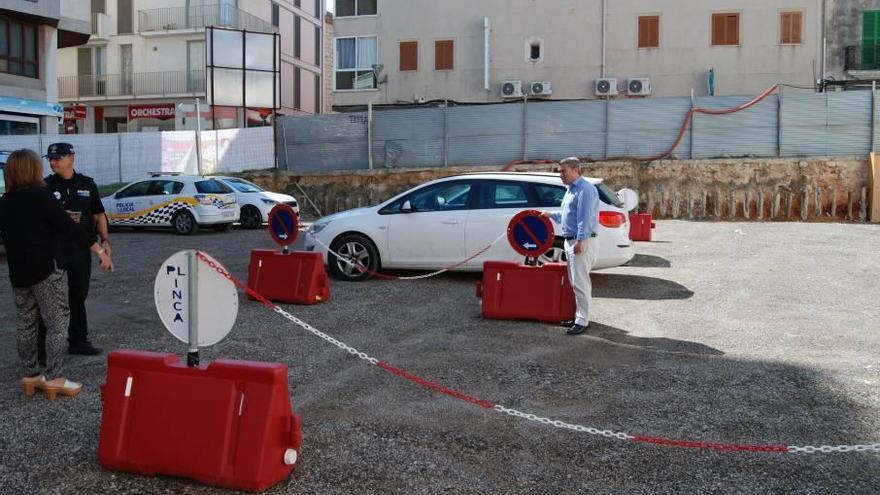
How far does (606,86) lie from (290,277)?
84.1 feet

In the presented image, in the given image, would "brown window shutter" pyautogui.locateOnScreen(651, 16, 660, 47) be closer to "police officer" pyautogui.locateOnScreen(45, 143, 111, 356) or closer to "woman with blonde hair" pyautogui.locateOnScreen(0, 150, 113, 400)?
"police officer" pyautogui.locateOnScreen(45, 143, 111, 356)

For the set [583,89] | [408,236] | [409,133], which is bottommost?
[408,236]

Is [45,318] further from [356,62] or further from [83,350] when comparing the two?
[356,62]

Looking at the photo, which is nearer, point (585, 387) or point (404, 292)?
point (585, 387)

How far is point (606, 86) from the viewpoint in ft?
110

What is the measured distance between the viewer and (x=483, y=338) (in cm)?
822

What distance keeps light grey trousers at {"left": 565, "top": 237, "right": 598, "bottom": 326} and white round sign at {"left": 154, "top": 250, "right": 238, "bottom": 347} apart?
444 cm

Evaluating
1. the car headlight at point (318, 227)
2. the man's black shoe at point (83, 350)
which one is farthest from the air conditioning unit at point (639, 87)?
the man's black shoe at point (83, 350)

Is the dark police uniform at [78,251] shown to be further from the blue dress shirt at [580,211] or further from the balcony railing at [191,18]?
the balcony railing at [191,18]

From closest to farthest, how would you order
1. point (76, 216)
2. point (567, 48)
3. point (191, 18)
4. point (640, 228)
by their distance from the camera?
point (76, 216) → point (640, 228) → point (567, 48) → point (191, 18)

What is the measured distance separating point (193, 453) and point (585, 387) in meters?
3.14

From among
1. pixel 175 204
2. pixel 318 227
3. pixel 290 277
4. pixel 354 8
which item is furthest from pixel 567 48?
pixel 290 277

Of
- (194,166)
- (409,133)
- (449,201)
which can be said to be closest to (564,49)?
(409,133)

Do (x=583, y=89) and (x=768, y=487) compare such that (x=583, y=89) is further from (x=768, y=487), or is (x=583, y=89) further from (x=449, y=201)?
(x=768, y=487)
